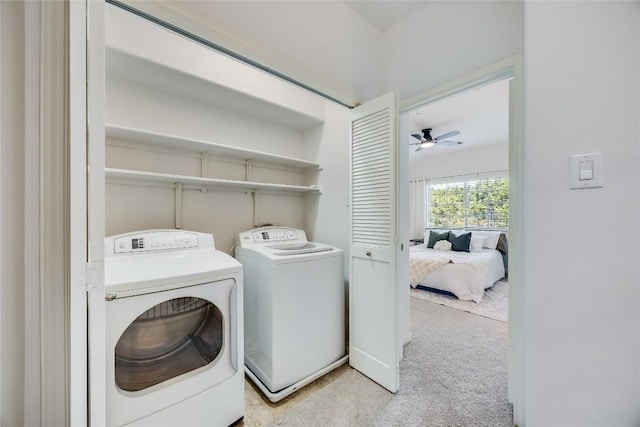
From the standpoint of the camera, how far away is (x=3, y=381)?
57 cm

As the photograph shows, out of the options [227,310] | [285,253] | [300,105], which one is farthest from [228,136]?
[227,310]

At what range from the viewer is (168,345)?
4.14 ft

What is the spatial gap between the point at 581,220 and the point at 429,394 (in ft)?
4.75

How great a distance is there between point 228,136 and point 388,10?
1592 millimetres

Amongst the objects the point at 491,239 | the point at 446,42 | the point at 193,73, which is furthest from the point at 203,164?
the point at 491,239

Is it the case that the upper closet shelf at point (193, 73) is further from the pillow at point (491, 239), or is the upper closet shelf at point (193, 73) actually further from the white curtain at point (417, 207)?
the white curtain at point (417, 207)

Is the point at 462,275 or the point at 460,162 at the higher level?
the point at 460,162

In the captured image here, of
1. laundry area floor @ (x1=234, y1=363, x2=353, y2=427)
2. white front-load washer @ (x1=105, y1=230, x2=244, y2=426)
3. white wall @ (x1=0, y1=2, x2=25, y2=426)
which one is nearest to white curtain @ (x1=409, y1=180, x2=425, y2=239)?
laundry area floor @ (x1=234, y1=363, x2=353, y2=427)

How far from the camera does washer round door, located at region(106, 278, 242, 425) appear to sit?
1053 mm

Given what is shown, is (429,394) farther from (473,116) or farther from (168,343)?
(473,116)

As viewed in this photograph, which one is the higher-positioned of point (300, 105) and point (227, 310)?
point (300, 105)

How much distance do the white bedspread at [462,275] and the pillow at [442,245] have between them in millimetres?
481

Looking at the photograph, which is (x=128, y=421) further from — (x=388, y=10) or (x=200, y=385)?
(x=388, y=10)

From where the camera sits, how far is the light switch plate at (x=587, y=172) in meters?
0.79
